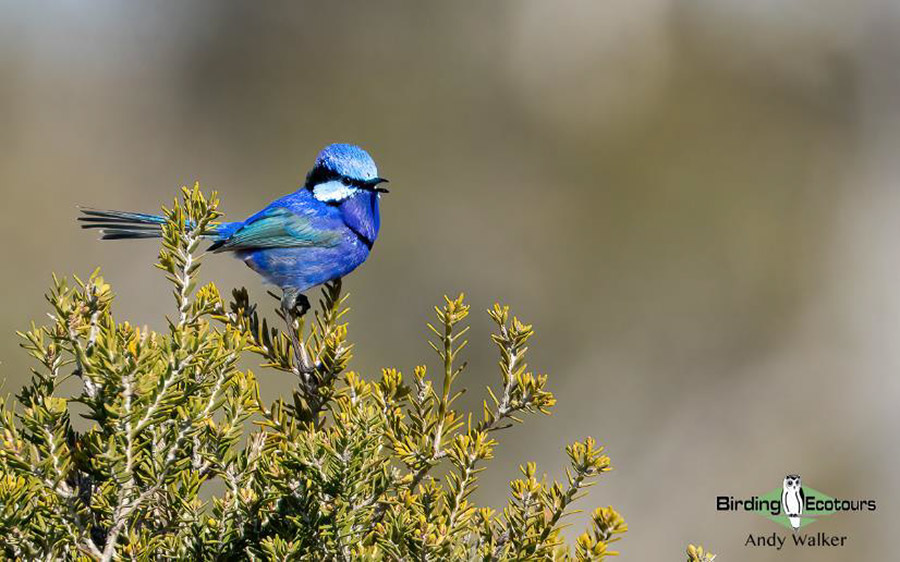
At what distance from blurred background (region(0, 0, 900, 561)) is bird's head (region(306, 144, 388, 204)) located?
4.77 meters

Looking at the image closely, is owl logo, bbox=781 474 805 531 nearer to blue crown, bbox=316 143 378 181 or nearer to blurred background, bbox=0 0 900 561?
blurred background, bbox=0 0 900 561

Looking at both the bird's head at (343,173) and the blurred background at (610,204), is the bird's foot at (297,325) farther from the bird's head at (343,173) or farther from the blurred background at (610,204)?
the blurred background at (610,204)

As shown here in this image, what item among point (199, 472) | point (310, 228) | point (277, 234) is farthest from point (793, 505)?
point (199, 472)

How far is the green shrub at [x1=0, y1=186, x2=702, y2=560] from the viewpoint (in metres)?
1.90

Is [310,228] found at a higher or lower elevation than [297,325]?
higher

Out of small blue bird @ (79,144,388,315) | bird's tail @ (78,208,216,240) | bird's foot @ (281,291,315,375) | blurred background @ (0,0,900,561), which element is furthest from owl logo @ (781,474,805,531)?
bird's tail @ (78,208,216,240)

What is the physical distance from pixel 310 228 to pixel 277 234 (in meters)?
0.17

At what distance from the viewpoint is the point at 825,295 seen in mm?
10906

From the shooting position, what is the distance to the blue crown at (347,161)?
4.26 m

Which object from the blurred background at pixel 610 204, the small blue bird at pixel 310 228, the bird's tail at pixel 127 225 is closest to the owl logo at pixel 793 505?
the blurred background at pixel 610 204

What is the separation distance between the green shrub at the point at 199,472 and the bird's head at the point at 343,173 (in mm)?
1964

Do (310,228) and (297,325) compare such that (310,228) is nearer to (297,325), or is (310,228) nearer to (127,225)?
(127,225)

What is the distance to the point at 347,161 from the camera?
4.28m

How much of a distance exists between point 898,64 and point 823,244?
2.34 metres
